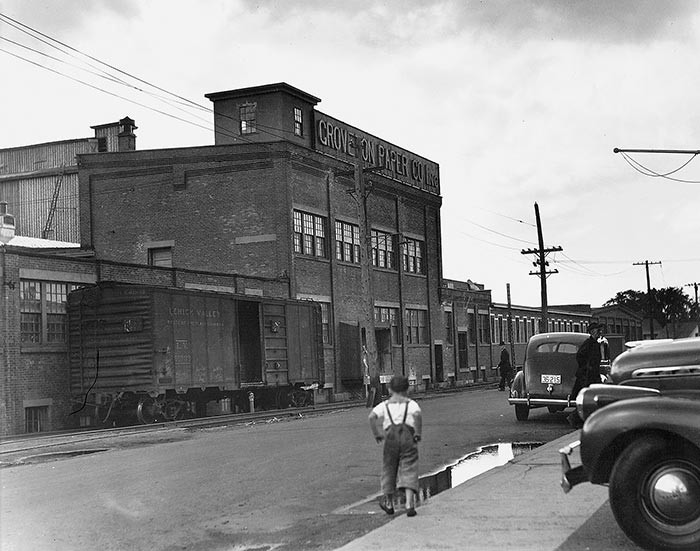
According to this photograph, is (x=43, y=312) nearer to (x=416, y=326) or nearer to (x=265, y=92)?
(x=265, y=92)

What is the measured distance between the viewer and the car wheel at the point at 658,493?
629 cm

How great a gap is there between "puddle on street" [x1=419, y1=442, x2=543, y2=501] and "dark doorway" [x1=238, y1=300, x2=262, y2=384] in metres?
15.6

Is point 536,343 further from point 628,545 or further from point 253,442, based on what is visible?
point 628,545

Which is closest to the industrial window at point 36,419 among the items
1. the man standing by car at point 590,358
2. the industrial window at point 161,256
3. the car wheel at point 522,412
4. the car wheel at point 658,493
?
the car wheel at point 522,412

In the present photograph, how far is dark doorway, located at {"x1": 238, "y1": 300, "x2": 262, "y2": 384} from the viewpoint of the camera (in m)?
30.0

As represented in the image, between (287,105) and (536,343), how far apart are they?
23.2m

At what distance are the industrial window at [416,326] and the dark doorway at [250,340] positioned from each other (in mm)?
18294

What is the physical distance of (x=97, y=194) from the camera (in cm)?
3953

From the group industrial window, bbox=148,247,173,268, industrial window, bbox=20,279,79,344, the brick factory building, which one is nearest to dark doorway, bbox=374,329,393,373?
the brick factory building

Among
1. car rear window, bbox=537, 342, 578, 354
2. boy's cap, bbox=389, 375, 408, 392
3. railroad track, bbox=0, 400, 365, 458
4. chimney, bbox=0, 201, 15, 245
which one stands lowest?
railroad track, bbox=0, 400, 365, 458

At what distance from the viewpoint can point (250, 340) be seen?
99.6ft

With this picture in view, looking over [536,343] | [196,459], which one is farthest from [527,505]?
[536,343]

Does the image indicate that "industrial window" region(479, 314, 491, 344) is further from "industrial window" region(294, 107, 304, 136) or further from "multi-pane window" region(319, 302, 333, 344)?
"industrial window" region(294, 107, 304, 136)

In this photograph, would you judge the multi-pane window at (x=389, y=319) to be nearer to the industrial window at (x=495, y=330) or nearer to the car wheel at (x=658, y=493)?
the industrial window at (x=495, y=330)
